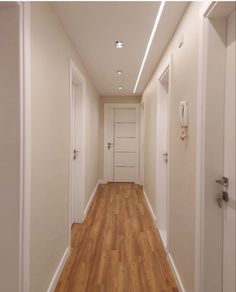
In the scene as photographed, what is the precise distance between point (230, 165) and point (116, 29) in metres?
1.72

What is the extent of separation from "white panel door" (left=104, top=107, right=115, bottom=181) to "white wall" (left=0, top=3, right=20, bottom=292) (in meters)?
4.74

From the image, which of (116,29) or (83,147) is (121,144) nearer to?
(83,147)

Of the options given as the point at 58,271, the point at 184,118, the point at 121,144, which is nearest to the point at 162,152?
the point at 184,118

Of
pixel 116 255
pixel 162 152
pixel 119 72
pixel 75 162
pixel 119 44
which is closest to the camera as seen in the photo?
pixel 116 255

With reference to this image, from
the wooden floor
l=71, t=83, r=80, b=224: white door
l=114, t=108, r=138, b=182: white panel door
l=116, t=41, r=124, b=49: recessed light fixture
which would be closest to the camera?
the wooden floor

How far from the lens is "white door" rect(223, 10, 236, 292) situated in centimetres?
122

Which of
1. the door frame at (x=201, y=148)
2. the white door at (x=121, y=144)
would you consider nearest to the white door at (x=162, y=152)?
the door frame at (x=201, y=148)

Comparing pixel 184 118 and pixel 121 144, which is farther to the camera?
pixel 121 144

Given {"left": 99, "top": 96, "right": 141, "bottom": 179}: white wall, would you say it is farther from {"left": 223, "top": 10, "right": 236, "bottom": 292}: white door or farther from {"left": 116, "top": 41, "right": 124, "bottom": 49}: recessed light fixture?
{"left": 223, "top": 10, "right": 236, "bottom": 292}: white door

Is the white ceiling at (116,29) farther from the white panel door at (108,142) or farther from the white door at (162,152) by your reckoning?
the white panel door at (108,142)

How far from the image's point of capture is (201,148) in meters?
1.37

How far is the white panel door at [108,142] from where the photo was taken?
600 cm

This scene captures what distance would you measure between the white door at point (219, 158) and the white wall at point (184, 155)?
182mm

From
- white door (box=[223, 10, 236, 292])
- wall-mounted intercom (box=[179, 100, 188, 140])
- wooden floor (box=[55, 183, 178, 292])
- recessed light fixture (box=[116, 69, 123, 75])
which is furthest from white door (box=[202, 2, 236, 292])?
recessed light fixture (box=[116, 69, 123, 75])
